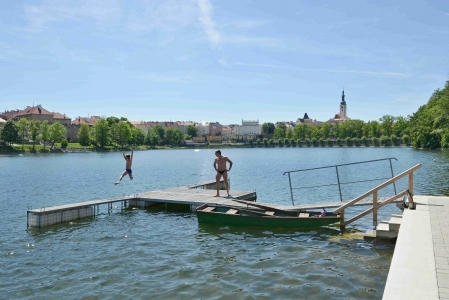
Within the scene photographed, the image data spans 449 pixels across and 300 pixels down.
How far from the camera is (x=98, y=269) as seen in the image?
12.5 metres

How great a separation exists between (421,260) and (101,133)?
140362 mm

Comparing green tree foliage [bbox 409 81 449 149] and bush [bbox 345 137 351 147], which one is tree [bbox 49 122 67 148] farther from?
bush [bbox 345 137 351 147]

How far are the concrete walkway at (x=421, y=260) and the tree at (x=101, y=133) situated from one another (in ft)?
445

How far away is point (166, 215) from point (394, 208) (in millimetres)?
12263

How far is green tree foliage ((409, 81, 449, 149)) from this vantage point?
7788 centimetres

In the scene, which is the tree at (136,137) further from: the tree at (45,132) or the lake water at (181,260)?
the lake water at (181,260)

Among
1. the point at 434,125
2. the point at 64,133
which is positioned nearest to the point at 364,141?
the point at 434,125

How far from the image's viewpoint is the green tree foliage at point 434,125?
7788cm

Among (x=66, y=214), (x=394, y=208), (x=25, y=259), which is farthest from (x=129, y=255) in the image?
(x=394, y=208)

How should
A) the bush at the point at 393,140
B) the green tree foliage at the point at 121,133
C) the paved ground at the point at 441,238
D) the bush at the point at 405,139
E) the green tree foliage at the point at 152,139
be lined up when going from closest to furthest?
the paved ground at the point at 441,238 → the bush at the point at 405,139 → the green tree foliage at the point at 121,133 → the bush at the point at 393,140 → the green tree foliage at the point at 152,139

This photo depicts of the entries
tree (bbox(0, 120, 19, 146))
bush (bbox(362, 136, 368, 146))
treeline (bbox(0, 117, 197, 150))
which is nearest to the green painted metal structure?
tree (bbox(0, 120, 19, 146))

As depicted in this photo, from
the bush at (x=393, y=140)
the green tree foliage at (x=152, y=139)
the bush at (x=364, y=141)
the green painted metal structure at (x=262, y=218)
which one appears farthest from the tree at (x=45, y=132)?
the bush at (x=364, y=141)

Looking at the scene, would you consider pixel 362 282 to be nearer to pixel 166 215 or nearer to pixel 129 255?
pixel 129 255

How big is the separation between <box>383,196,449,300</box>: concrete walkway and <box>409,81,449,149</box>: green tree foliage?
72.1m
